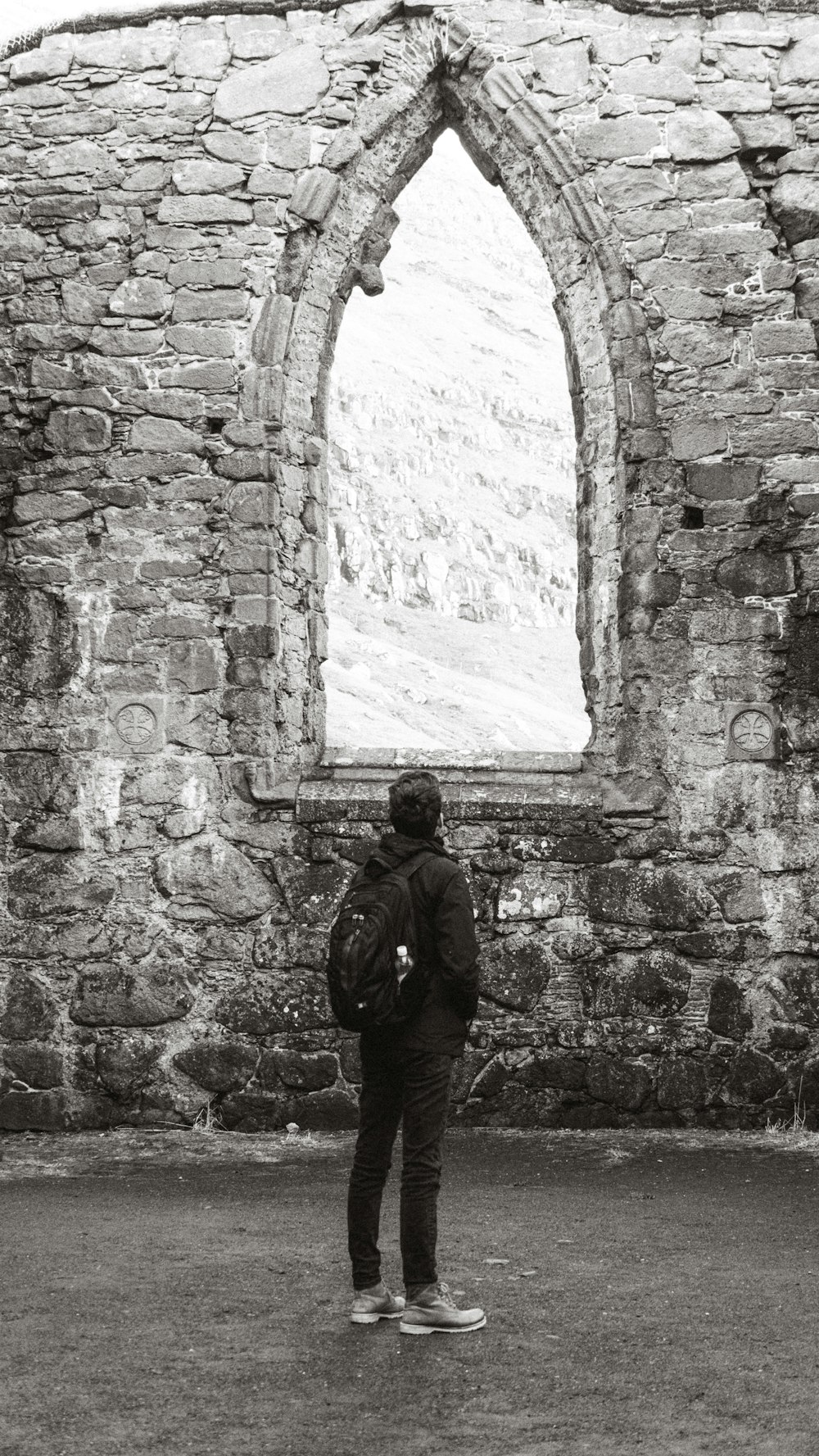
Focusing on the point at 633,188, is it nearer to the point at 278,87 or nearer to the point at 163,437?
the point at 278,87

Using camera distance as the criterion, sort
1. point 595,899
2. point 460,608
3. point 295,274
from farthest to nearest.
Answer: point 460,608 < point 295,274 < point 595,899

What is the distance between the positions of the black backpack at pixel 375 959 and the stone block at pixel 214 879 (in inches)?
97.6

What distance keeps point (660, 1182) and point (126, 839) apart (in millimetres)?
2591

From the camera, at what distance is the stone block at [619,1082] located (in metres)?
5.86

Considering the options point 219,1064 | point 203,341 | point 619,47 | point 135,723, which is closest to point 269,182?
point 203,341

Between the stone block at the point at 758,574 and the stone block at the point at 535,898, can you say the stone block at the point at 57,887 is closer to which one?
the stone block at the point at 535,898

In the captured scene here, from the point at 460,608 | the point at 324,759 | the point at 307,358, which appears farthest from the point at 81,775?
the point at 460,608

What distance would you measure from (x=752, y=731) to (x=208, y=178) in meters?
3.39

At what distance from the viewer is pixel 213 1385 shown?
121 inches

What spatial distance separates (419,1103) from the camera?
3.48 meters

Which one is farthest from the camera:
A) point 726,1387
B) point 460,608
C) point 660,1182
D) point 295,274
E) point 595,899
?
point 460,608

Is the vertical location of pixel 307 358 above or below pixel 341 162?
below

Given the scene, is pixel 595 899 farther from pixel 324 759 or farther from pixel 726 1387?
pixel 726 1387

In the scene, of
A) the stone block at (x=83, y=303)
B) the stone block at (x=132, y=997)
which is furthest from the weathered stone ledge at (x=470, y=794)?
the stone block at (x=83, y=303)
